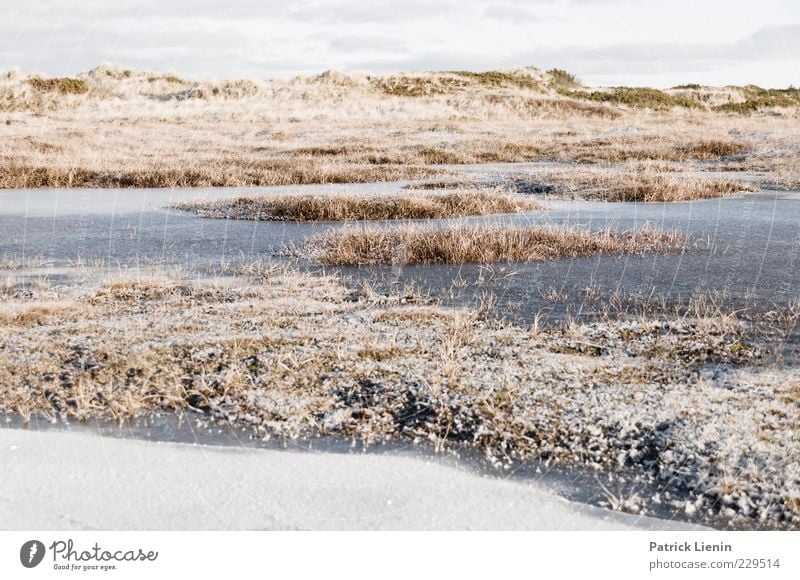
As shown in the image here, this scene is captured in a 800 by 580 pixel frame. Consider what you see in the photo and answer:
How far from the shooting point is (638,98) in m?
82.7

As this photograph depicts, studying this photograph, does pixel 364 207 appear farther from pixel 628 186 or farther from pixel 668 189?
pixel 668 189

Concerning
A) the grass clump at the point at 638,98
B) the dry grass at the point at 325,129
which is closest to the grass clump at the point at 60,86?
the dry grass at the point at 325,129

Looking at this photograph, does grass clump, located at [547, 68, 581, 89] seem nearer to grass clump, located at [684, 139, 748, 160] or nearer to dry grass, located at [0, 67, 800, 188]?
dry grass, located at [0, 67, 800, 188]

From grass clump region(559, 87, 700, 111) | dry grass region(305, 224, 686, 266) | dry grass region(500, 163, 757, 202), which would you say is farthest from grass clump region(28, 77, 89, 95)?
dry grass region(305, 224, 686, 266)

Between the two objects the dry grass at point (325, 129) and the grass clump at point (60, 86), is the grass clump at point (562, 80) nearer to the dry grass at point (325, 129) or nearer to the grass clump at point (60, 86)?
the dry grass at point (325, 129)

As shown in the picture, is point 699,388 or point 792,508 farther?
point 699,388

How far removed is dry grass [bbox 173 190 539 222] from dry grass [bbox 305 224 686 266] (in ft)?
14.6

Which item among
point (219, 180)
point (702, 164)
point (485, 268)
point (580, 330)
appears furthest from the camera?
point (702, 164)

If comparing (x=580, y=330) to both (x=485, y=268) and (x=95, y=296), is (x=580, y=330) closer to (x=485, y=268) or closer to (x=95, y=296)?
(x=485, y=268)

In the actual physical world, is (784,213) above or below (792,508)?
above

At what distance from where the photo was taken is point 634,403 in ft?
25.8

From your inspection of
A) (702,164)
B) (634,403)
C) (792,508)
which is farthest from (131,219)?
(702,164)

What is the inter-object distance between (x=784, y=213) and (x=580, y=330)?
45.5ft

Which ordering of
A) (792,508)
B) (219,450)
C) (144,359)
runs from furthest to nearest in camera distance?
1. (144,359)
2. (219,450)
3. (792,508)
